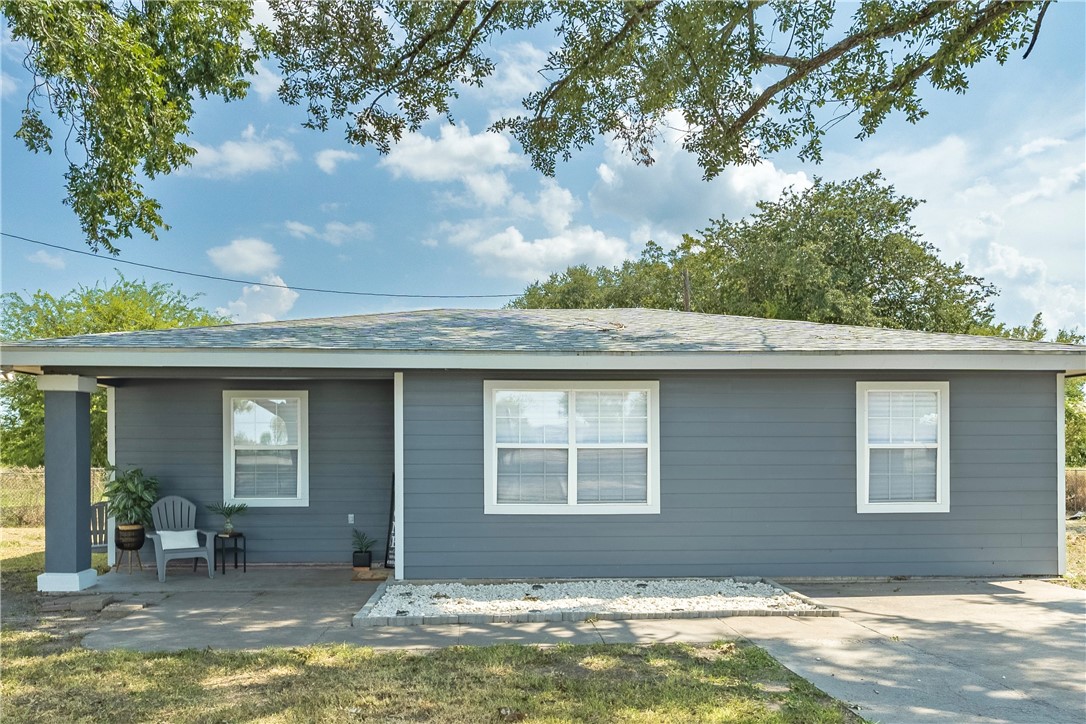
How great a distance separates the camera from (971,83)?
26.0 ft

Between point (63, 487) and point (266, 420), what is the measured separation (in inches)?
81.7

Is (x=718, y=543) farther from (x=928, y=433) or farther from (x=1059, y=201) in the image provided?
(x=1059, y=201)

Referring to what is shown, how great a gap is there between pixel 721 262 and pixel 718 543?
1932 cm

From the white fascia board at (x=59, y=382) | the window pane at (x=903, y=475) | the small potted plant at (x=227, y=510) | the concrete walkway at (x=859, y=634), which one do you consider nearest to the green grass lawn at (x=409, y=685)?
the concrete walkway at (x=859, y=634)

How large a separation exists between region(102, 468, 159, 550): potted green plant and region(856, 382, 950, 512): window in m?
7.63

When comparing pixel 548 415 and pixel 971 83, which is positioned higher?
pixel 971 83

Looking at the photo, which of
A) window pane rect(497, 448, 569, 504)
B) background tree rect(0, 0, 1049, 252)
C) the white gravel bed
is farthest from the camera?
background tree rect(0, 0, 1049, 252)

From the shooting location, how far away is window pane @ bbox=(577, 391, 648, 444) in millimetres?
7004

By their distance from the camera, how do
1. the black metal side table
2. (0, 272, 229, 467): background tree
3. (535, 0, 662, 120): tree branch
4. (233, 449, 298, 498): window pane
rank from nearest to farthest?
(535, 0, 662, 120): tree branch < the black metal side table < (233, 449, 298, 498): window pane < (0, 272, 229, 467): background tree

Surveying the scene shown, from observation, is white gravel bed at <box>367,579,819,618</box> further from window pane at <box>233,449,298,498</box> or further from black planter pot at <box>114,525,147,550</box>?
black planter pot at <box>114,525,147,550</box>

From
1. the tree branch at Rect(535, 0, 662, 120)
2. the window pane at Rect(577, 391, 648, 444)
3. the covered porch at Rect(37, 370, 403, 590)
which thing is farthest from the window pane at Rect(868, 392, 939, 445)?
the covered porch at Rect(37, 370, 403, 590)

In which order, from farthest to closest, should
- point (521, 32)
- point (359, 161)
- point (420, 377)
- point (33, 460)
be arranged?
point (359, 161), point (33, 460), point (521, 32), point (420, 377)

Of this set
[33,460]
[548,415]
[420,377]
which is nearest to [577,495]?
[548,415]

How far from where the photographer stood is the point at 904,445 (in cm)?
711
